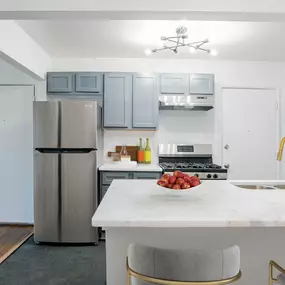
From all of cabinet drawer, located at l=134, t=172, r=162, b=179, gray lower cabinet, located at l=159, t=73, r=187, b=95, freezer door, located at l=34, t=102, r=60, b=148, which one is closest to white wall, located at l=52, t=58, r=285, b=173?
gray lower cabinet, located at l=159, t=73, r=187, b=95

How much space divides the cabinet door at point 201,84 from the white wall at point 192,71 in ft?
1.02

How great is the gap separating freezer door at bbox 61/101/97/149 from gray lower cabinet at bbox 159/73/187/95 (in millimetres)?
1028

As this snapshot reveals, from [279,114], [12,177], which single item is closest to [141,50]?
[279,114]

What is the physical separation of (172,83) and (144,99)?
0.44 metres

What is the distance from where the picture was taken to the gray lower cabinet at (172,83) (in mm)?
3605

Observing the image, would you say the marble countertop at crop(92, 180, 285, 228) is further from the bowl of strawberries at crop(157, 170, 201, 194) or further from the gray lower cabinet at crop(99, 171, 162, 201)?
the gray lower cabinet at crop(99, 171, 162, 201)

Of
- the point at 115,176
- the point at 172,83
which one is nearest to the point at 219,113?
the point at 172,83

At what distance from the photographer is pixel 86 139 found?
3.15 m

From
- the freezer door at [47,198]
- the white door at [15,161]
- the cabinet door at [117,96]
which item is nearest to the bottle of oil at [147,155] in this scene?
the cabinet door at [117,96]

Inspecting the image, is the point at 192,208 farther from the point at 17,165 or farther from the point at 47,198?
the point at 17,165

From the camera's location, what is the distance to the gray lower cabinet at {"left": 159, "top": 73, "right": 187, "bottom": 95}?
142 inches

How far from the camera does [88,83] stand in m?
3.59

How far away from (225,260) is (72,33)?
276 centimetres

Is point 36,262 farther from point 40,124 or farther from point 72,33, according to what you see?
point 72,33
